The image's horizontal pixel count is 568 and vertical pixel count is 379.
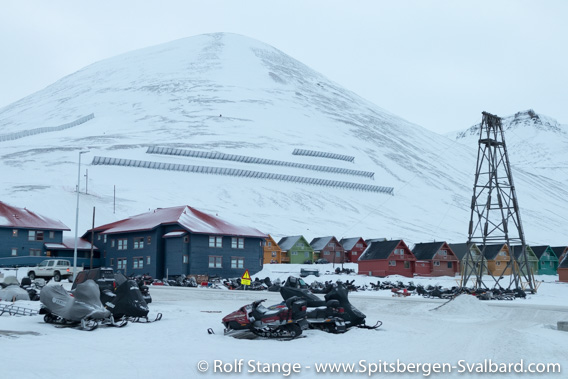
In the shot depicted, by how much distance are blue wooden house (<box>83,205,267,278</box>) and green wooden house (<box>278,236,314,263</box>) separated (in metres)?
22.5

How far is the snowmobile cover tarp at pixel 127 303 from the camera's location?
891 inches

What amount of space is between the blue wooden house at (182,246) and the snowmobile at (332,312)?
43.9m

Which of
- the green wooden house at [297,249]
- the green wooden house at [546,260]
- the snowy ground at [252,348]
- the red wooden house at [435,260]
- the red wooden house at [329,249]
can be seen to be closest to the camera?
the snowy ground at [252,348]

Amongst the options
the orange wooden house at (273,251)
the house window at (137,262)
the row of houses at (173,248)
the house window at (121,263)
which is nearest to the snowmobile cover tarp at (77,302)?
the row of houses at (173,248)

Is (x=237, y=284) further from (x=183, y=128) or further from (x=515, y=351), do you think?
(x=183, y=128)

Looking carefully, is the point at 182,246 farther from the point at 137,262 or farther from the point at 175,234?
the point at 137,262

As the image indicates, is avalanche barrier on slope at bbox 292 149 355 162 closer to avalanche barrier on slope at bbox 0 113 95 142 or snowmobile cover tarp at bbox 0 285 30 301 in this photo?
avalanche barrier on slope at bbox 0 113 95 142

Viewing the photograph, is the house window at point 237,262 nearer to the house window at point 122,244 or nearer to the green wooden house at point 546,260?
the house window at point 122,244

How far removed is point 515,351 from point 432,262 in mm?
65270

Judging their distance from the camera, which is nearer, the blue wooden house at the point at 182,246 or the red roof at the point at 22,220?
the blue wooden house at the point at 182,246

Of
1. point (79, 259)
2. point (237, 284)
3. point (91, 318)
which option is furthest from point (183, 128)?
point (91, 318)

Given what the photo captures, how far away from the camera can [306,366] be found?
48.1 ft

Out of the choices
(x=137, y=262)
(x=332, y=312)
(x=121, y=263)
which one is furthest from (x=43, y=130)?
(x=332, y=312)

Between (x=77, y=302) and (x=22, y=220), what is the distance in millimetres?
54798
